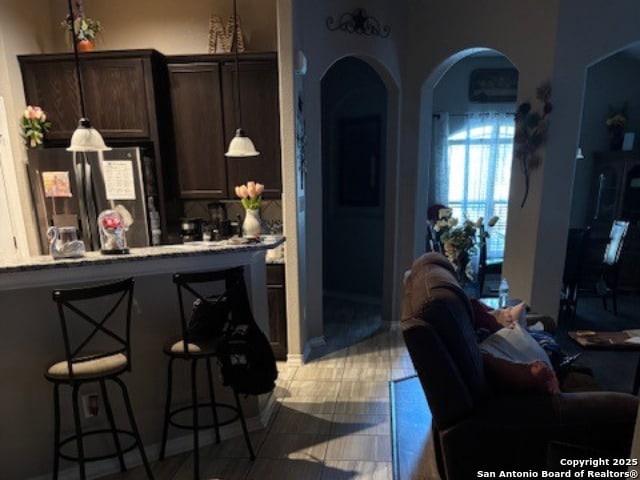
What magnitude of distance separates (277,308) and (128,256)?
5.01ft

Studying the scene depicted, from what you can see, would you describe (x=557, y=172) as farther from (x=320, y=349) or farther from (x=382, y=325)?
(x=320, y=349)

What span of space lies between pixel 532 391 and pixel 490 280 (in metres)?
4.36

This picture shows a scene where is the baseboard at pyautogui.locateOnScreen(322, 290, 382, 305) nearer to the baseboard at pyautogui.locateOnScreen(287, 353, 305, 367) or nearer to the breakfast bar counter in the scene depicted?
the baseboard at pyautogui.locateOnScreen(287, 353, 305, 367)

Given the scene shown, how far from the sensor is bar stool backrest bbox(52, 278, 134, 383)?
181 centimetres

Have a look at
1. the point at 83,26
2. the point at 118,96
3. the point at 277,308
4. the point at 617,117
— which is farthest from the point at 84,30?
the point at 617,117

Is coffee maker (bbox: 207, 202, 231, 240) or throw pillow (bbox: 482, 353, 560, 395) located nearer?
throw pillow (bbox: 482, 353, 560, 395)

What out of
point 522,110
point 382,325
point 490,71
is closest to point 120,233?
point 382,325

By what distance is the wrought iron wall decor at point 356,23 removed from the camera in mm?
3464

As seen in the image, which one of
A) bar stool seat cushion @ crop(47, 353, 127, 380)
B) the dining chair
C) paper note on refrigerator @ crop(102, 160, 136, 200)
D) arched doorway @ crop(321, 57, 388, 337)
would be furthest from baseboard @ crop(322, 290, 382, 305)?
bar stool seat cushion @ crop(47, 353, 127, 380)

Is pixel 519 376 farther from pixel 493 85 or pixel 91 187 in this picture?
pixel 493 85

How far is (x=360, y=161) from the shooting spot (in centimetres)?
489

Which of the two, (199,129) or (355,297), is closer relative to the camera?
(199,129)

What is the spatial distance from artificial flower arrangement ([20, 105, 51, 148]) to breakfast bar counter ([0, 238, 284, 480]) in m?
1.76

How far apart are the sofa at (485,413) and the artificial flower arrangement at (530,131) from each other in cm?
231
